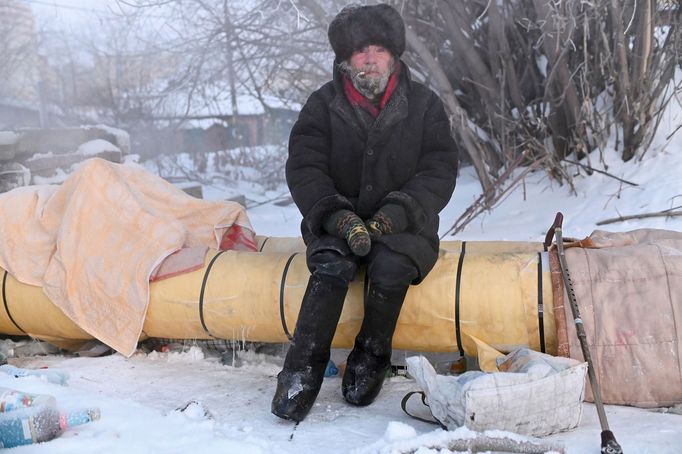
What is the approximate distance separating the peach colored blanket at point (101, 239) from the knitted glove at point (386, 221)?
3.48ft

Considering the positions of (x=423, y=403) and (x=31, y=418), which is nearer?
(x=31, y=418)

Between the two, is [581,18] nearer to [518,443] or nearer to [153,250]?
[153,250]

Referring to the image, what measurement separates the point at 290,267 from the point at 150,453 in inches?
42.5

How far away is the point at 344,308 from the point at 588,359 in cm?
95

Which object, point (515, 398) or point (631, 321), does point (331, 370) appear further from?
point (631, 321)

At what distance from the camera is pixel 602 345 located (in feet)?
8.14

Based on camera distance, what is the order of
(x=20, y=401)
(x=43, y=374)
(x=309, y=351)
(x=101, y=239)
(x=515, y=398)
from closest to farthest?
(x=515, y=398) < (x=20, y=401) < (x=309, y=351) < (x=43, y=374) < (x=101, y=239)

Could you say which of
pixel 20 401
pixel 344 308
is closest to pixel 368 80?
pixel 344 308

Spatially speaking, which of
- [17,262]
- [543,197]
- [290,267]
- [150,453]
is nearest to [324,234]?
[290,267]

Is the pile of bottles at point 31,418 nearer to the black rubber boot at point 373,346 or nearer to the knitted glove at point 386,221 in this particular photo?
the black rubber boot at point 373,346

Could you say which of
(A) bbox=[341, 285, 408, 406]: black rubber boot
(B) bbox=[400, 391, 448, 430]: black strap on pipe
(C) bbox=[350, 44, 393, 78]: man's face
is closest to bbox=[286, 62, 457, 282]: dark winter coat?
(C) bbox=[350, 44, 393, 78]: man's face

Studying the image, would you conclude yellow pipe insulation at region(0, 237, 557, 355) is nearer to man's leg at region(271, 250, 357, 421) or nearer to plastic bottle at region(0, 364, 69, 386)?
man's leg at region(271, 250, 357, 421)

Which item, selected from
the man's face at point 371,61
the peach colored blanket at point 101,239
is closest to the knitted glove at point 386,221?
the man's face at point 371,61

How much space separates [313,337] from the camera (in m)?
2.44
